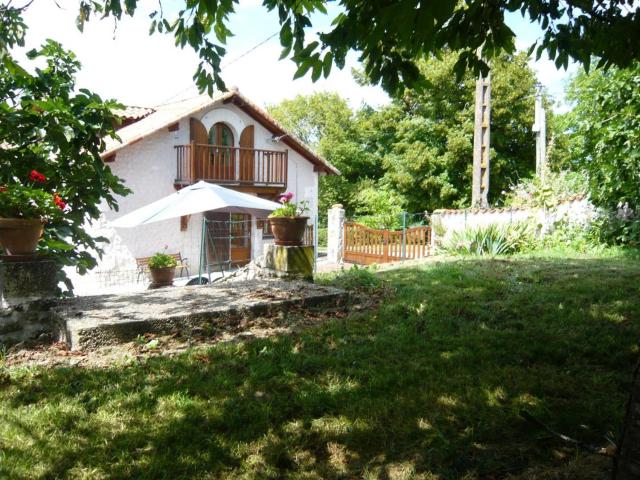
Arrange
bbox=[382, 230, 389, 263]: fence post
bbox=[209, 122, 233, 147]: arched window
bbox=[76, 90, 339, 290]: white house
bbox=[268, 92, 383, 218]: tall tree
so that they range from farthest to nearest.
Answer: bbox=[268, 92, 383, 218]: tall tree
bbox=[209, 122, 233, 147]: arched window
bbox=[76, 90, 339, 290]: white house
bbox=[382, 230, 389, 263]: fence post

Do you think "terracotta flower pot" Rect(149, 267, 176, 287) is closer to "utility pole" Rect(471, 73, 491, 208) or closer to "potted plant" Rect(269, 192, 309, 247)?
"potted plant" Rect(269, 192, 309, 247)

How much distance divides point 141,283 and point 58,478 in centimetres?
1305

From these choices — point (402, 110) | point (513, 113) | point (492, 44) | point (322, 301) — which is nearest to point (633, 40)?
point (492, 44)

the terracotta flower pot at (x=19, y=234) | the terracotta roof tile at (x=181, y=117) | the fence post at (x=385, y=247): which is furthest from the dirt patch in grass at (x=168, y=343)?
→ the terracotta roof tile at (x=181, y=117)

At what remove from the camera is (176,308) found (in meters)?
4.65

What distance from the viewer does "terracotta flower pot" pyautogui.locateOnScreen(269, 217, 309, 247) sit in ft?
21.5

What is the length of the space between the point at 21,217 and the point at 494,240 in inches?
397

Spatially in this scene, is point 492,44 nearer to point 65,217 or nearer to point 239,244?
point 65,217

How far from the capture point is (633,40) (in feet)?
12.1

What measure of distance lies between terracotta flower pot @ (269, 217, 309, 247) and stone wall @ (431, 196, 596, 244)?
6980 mm

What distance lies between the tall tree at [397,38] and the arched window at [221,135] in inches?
517

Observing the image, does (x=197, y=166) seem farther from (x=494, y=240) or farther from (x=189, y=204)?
(x=494, y=240)

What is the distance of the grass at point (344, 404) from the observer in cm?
Result: 236

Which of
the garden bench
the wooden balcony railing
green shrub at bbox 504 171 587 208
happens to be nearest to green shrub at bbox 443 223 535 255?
green shrub at bbox 504 171 587 208
